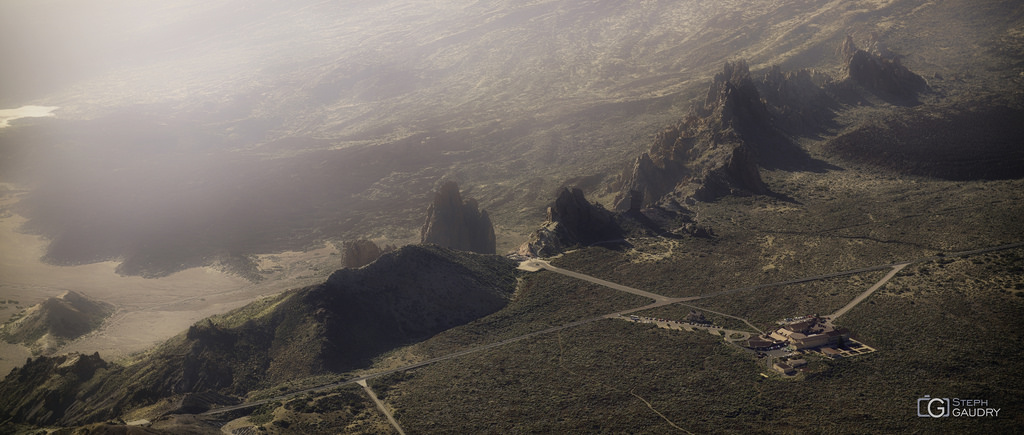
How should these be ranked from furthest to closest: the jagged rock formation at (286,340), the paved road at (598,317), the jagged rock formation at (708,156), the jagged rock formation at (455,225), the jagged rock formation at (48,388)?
1. the jagged rock formation at (455,225)
2. the jagged rock formation at (708,156)
3. the jagged rock formation at (48,388)
4. the jagged rock formation at (286,340)
5. the paved road at (598,317)

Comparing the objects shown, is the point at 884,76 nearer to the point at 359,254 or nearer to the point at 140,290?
the point at 359,254

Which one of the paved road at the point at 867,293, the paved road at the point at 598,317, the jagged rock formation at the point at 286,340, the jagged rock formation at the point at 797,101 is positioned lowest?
the paved road at the point at 867,293

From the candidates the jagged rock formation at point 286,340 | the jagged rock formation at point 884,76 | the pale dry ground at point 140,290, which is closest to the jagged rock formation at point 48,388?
the jagged rock formation at point 286,340

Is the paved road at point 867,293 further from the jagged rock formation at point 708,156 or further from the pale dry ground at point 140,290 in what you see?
the pale dry ground at point 140,290

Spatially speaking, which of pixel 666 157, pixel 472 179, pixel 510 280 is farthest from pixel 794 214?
pixel 472 179

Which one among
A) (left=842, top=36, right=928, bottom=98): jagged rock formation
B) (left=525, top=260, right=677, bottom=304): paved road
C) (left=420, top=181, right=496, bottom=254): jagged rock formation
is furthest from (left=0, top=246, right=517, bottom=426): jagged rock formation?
(left=842, top=36, right=928, bottom=98): jagged rock formation

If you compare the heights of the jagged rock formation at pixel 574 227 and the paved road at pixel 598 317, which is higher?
the jagged rock formation at pixel 574 227

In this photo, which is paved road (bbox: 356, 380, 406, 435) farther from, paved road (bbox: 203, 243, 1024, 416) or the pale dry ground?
the pale dry ground

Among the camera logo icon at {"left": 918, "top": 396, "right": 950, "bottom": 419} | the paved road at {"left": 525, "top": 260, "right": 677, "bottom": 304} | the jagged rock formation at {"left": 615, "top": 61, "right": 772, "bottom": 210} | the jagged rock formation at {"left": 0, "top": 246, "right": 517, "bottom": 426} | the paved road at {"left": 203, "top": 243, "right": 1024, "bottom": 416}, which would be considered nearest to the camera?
the camera logo icon at {"left": 918, "top": 396, "right": 950, "bottom": 419}
